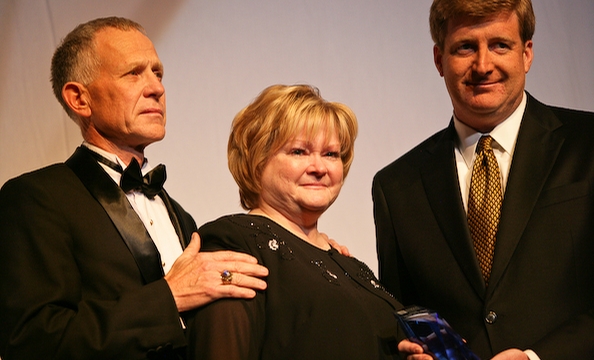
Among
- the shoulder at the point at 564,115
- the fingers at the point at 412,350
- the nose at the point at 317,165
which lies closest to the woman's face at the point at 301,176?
the nose at the point at 317,165

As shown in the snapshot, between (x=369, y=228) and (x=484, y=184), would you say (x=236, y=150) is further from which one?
(x=369, y=228)

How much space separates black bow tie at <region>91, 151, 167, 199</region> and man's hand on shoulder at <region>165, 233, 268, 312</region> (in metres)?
0.35

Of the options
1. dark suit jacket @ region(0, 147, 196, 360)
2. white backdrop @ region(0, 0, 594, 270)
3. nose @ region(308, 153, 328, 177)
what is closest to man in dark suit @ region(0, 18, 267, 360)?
dark suit jacket @ region(0, 147, 196, 360)

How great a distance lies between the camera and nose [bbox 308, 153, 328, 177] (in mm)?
2324

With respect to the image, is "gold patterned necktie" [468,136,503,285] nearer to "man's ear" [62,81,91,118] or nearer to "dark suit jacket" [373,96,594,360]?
"dark suit jacket" [373,96,594,360]

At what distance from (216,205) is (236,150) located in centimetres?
129

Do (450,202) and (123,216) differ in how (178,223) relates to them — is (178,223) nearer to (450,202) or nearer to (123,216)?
(123,216)

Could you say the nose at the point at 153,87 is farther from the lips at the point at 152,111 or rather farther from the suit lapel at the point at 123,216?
the suit lapel at the point at 123,216

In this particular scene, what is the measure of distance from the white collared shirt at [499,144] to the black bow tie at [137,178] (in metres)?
1.04

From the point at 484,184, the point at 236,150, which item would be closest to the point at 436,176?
the point at 484,184

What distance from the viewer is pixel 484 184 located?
2.51 m

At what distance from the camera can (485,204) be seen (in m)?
2.49

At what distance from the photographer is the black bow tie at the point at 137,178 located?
2.33 meters

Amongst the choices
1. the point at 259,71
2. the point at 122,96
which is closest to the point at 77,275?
the point at 122,96
